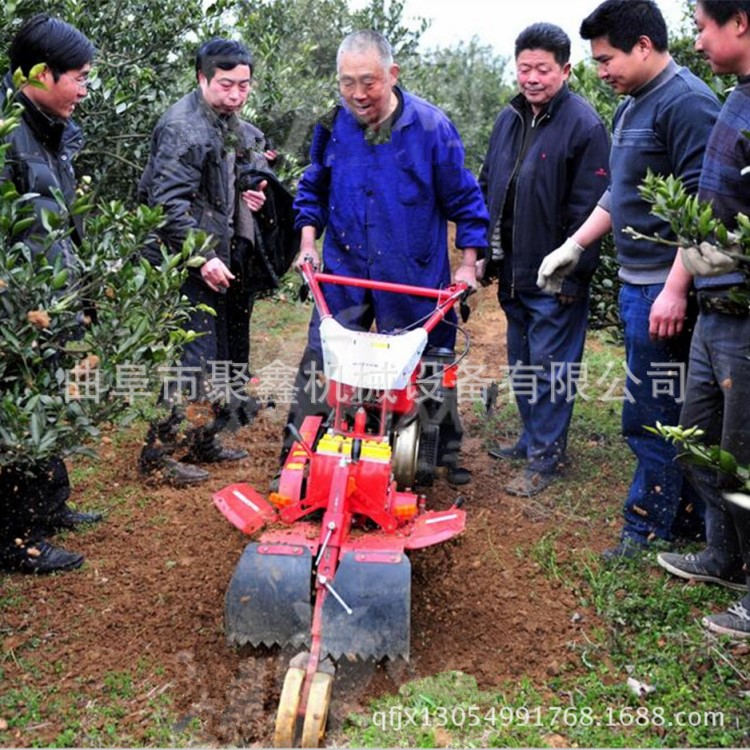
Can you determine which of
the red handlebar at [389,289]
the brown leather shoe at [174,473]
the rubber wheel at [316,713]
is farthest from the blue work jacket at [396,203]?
the rubber wheel at [316,713]

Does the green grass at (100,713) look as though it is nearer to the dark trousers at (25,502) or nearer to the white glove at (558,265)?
the dark trousers at (25,502)

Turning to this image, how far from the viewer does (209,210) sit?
16.6ft

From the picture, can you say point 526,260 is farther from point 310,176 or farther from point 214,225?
point 214,225

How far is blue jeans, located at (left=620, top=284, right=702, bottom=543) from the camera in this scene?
4.18 metres

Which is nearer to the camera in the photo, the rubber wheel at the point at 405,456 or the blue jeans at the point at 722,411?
the blue jeans at the point at 722,411

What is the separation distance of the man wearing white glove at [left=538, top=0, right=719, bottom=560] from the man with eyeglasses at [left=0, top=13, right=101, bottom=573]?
2.17 m

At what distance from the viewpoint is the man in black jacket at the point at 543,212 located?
496 centimetres

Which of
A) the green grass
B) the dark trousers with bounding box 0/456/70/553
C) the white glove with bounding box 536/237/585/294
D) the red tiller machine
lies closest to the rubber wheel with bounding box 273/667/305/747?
the red tiller machine

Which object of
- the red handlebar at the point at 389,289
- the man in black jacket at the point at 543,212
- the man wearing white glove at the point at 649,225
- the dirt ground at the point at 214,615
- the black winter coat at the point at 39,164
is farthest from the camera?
the man in black jacket at the point at 543,212

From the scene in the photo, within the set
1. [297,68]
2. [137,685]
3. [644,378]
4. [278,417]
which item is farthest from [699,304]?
[297,68]

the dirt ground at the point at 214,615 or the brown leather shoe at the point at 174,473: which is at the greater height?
the brown leather shoe at the point at 174,473

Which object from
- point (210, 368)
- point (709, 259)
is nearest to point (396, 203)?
point (210, 368)

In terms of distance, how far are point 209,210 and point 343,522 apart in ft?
7.08

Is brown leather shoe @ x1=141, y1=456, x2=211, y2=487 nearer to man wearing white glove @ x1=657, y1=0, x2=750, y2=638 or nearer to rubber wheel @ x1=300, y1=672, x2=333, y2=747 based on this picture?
rubber wheel @ x1=300, y1=672, x2=333, y2=747
